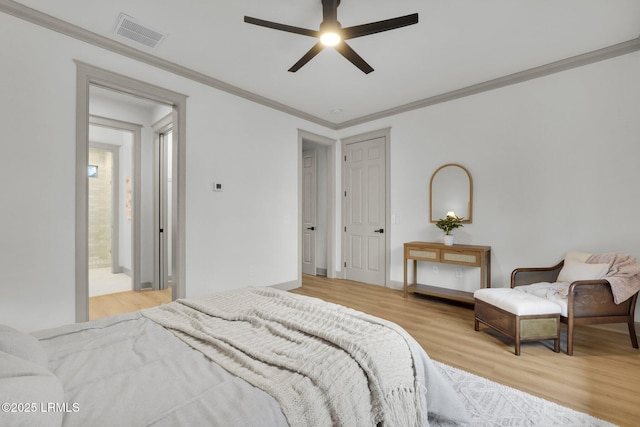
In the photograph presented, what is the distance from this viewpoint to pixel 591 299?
2500 millimetres

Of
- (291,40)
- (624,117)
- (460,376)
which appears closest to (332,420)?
(460,376)

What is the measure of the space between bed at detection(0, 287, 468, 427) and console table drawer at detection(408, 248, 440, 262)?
2424 millimetres

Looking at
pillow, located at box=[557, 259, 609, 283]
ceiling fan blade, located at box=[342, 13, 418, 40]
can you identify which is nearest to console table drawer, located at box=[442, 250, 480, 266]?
pillow, located at box=[557, 259, 609, 283]

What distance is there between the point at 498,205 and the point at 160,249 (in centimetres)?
491

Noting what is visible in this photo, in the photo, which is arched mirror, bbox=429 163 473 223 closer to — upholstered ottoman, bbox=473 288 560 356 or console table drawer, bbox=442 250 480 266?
console table drawer, bbox=442 250 480 266

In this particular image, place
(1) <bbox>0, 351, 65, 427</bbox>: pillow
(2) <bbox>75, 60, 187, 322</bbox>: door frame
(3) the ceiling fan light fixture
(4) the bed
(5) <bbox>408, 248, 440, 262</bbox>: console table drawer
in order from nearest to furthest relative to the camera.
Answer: (1) <bbox>0, 351, 65, 427</bbox>: pillow
(4) the bed
(3) the ceiling fan light fixture
(2) <bbox>75, 60, 187, 322</bbox>: door frame
(5) <bbox>408, 248, 440, 262</bbox>: console table drawer

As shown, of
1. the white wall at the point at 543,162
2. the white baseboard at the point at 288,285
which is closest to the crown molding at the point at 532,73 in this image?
the white wall at the point at 543,162

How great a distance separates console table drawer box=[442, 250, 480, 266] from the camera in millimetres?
3479

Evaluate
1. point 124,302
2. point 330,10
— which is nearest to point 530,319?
point 330,10

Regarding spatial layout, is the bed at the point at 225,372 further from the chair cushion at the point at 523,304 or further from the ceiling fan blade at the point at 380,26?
the ceiling fan blade at the point at 380,26

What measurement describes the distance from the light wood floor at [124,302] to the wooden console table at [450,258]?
11.3ft

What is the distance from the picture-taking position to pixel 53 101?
2.49 m

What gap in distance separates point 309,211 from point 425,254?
2609 millimetres

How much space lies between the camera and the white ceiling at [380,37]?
7.73 ft
